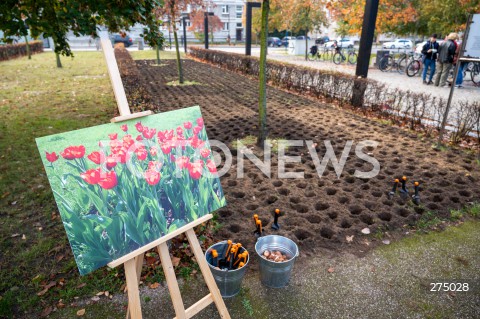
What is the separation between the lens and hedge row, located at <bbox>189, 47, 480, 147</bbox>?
584cm

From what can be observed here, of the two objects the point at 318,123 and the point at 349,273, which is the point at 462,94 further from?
the point at 349,273

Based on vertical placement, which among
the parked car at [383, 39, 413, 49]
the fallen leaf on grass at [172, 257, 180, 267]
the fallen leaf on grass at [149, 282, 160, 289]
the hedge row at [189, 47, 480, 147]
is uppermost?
the parked car at [383, 39, 413, 49]

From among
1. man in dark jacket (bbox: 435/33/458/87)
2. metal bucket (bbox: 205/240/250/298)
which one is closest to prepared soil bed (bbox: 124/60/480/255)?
metal bucket (bbox: 205/240/250/298)

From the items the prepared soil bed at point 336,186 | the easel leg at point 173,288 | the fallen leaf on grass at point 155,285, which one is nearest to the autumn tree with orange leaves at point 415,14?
the prepared soil bed at point 336,186

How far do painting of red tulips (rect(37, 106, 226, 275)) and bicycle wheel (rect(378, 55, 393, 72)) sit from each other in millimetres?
16609

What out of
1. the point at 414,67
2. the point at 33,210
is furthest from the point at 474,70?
the point at 33,210

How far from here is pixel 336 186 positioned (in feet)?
14.4

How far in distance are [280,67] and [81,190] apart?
10.0 metres

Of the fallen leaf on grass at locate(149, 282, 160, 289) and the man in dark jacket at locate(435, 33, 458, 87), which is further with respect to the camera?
the man in dark jacket at locate(435, 33, 458, 87)

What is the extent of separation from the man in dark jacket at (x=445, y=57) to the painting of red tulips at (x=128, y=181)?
11.2 m

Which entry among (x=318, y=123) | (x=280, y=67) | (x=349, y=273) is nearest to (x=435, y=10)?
(x=280, y=67)

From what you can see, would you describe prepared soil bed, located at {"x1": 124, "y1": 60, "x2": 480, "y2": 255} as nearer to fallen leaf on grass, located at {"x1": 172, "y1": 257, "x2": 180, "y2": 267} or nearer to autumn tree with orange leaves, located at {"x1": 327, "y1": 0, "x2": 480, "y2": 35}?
fallen leaf on grass, located at {"x1": 172, "y1": 257, "x2": 180, "y2": 267}

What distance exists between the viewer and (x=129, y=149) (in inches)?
80.9

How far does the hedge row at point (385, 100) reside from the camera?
19.1ft
